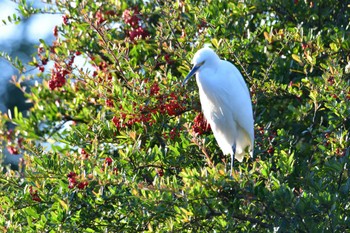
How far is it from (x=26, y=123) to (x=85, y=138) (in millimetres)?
801

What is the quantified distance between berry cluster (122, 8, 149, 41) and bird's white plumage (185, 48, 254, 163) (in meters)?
0.55

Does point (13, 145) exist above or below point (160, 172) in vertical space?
above

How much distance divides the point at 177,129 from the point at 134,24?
0.99 m

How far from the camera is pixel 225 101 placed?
4.40 metres

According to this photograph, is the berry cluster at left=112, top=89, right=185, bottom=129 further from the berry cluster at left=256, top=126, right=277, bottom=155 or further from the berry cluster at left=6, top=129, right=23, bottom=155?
the berry cluster at left=6, top=129, right=23, bottom=155

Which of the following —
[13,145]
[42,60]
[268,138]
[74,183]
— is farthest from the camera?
[42,60]

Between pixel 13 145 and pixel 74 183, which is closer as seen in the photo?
pixel 74 183

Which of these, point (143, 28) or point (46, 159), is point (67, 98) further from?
point (46, 159)

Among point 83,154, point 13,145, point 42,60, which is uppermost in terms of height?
point 42,60

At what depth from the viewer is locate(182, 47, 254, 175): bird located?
162 inches

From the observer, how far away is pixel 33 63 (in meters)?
4.71

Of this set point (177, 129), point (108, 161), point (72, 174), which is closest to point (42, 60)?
point (177, 129)

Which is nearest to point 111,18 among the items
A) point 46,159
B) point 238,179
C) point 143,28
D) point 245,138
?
point 143,28

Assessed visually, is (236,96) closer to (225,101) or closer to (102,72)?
(225,101)
